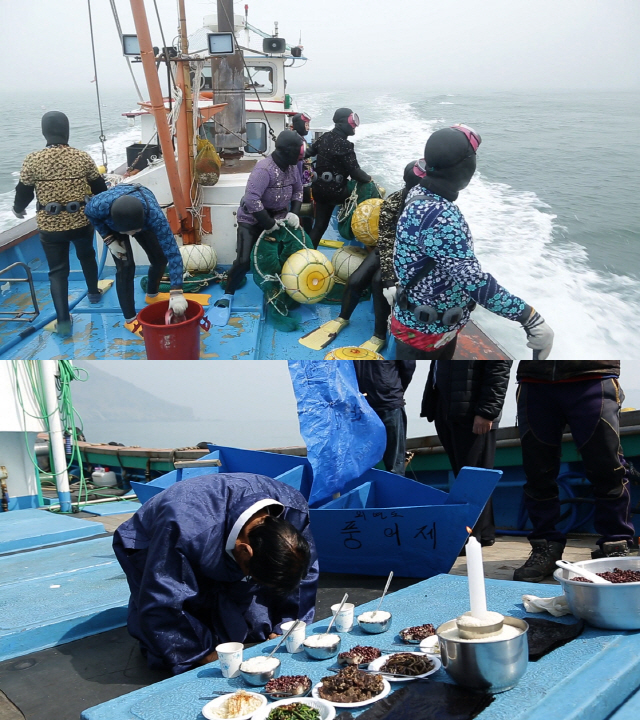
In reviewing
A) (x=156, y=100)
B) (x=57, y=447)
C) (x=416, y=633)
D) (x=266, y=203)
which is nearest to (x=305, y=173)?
(x=266, y=203)

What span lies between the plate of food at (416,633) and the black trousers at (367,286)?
1.13m

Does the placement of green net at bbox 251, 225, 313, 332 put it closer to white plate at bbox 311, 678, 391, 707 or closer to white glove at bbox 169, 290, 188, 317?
white glove at bbox 169, 290, 188, 317

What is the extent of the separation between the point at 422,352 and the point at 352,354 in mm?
289

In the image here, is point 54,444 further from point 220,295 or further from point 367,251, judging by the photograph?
point 367,251

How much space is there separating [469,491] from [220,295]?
54.7 inches

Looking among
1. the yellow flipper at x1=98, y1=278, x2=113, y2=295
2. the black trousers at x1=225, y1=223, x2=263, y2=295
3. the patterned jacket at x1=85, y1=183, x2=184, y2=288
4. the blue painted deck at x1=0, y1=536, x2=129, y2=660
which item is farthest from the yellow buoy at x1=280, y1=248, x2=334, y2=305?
the blue painted deck at x1=0, y1=536, x2=129, y2=660

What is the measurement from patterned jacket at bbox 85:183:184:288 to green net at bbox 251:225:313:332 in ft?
1.10

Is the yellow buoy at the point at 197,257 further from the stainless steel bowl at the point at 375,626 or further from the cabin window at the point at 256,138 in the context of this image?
the stainless steel bowl at the point at 375,626

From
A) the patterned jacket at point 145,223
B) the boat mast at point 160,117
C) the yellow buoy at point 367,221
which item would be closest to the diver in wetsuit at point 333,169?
the yellow buoy at point 367,221

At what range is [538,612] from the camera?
212 centimetres

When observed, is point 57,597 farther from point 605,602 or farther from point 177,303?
point 605,602

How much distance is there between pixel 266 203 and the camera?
10.4 ft

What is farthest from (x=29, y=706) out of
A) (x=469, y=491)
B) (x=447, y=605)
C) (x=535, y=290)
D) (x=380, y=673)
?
(x=535, y=290)

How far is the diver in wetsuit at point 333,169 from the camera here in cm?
298
